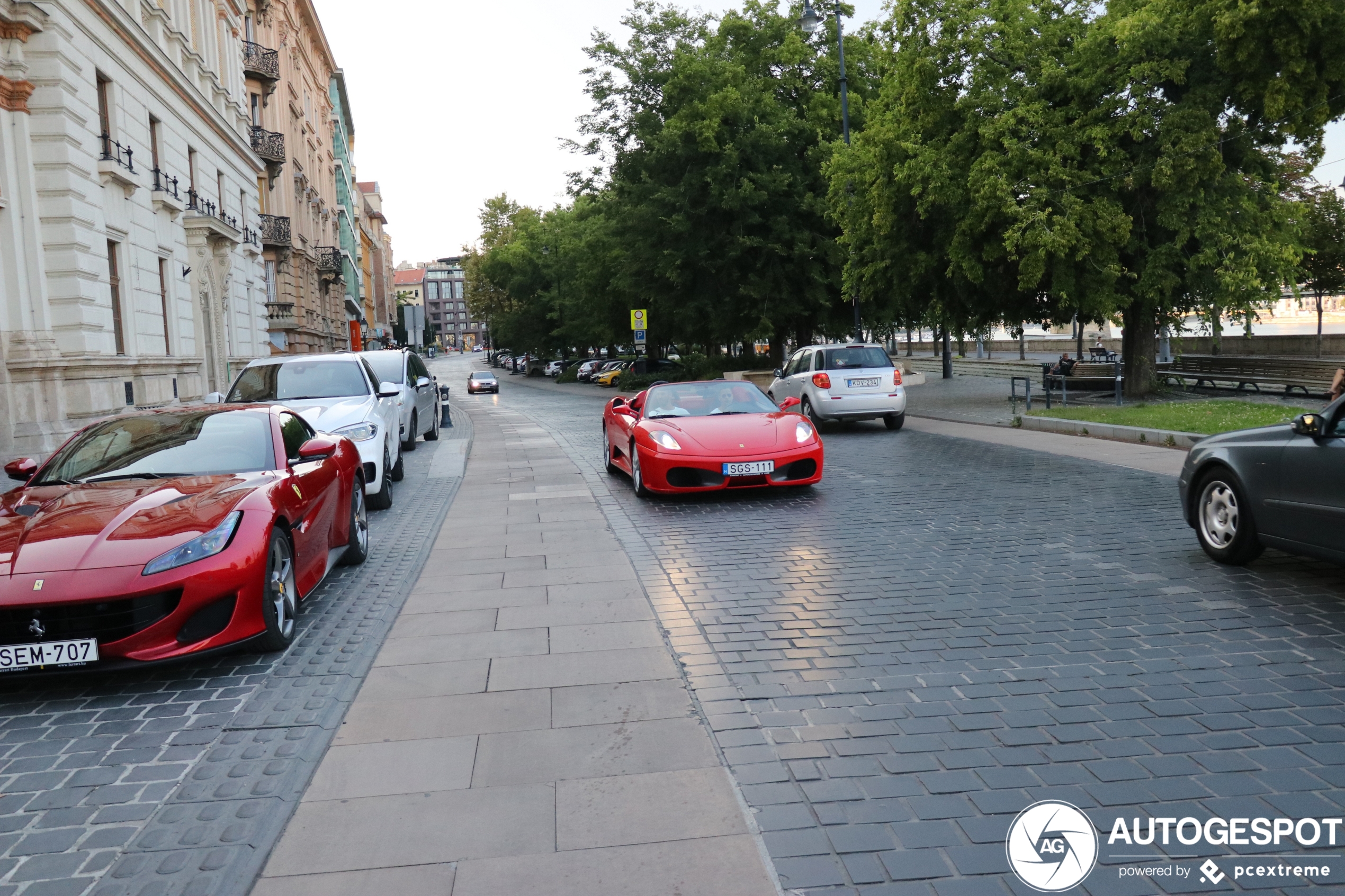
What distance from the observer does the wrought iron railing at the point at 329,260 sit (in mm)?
53250

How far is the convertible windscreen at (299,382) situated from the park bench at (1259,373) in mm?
19319

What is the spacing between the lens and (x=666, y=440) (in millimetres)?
10703

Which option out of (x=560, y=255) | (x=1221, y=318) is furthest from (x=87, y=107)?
(x=560, y=255)

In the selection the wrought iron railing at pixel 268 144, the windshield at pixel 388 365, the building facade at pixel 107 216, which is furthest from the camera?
the wrought iron railing at pixel 268 144

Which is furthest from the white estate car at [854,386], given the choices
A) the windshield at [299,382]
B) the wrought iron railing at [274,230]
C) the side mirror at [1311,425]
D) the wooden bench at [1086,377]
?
the wrought iron railing at [274,230]

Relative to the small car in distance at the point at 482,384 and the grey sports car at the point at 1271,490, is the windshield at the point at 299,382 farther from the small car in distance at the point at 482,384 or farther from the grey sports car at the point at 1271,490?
the small car in distance at the point at 482,384

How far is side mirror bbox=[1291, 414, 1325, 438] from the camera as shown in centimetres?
602

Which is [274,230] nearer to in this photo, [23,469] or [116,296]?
[116,296]

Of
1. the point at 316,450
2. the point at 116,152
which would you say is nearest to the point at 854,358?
the point at 316,450

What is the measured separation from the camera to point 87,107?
18.9 metres

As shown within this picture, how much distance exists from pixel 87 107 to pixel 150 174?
4.24 m

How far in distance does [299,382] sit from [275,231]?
29690 millimetres

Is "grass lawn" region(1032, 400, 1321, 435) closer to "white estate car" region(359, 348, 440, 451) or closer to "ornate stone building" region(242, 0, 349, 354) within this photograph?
"white estate car" region(359, 348, 440, 451)

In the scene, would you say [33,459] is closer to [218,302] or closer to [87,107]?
[87,107]
